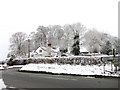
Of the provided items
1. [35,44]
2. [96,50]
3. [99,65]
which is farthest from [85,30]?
[99,65]

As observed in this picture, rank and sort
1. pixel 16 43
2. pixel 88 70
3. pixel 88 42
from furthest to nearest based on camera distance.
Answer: pixel 16 43, pixel 88 42, pixel 88 70

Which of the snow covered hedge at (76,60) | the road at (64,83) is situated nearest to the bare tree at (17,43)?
the snow covered hedge at (76,60)

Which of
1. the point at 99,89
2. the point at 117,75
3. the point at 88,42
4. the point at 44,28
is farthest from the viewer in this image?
the point at 44,28

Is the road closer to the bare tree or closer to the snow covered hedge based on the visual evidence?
the snow covered hedge

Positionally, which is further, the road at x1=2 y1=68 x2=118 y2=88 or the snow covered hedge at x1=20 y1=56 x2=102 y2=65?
the snow covered hedge at x1=20 y1=56 x2=102 y2=65

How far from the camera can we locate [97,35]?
217 feet

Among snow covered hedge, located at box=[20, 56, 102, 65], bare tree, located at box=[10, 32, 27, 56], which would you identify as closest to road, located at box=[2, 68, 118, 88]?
snow covered hedge, located at box=[20, 56, 102, 65]

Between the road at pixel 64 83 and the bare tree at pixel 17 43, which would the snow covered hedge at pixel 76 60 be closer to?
the road at pixel 64 83

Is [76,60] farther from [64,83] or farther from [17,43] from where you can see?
[17,43]

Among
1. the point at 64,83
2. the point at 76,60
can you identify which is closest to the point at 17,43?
the point at 76,60

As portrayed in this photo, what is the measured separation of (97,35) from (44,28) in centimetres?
2737

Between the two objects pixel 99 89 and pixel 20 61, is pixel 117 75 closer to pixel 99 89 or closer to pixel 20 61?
pixel 99 89

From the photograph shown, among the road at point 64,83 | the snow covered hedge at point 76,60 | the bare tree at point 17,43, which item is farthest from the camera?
the bare tree at point 17,43

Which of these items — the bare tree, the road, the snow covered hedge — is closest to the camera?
the road
